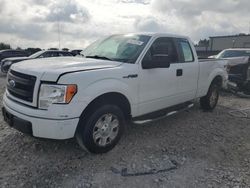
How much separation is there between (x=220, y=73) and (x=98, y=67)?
414 centimetres

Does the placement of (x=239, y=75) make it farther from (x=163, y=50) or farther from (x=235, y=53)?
(x=163, y=50)

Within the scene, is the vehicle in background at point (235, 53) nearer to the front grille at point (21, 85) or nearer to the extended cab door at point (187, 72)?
the extended cab door at point (187, 72)

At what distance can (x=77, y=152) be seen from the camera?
4023 mm

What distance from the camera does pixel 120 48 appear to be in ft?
15.3

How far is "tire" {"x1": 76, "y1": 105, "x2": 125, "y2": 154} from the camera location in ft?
12.0

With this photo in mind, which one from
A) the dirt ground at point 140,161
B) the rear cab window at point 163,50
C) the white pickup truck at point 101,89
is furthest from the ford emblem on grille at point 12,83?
the rear cab window at point 163,50

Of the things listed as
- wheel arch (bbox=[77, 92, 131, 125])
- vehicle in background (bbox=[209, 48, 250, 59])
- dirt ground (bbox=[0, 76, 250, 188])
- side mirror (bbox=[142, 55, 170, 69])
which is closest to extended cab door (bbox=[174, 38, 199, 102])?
dirt ground (bbox=[0, 76, 250, 188])

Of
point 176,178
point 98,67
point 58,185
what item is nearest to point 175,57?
point 98,67

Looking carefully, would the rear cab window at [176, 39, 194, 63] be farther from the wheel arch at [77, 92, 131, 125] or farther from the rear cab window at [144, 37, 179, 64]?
the wheel arch at [77, 92, 131, 125]

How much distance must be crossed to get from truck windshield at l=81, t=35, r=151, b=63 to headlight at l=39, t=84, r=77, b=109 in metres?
1.28

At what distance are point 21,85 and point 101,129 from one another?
1267mm

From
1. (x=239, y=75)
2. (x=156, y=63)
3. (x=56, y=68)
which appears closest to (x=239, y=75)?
(x=239, y=75)

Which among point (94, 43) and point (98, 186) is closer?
point (98, 186)

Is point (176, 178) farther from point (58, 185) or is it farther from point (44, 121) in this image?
point (44, 121)
